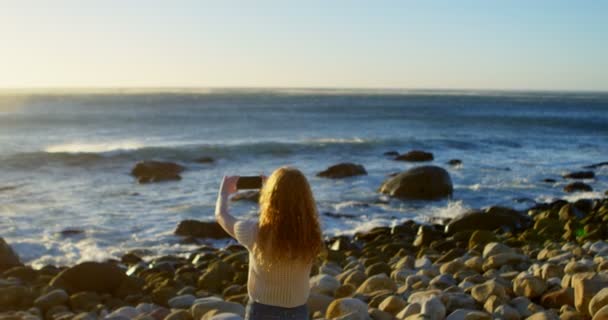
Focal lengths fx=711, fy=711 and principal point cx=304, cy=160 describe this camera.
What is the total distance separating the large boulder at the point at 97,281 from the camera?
8.38 m

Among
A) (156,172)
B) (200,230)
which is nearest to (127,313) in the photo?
(200,230)

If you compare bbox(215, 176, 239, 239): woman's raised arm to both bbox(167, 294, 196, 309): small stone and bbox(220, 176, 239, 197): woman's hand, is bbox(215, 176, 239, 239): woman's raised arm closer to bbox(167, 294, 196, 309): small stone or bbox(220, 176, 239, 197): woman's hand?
bbox(220, 176, 239, 197): woman's hand

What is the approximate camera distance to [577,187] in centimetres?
1911

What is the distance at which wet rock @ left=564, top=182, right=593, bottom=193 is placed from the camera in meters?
19.0

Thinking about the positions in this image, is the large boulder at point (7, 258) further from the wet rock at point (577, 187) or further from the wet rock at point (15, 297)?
the wet rock at point (577, 187)

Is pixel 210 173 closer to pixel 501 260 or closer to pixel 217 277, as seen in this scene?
pixel 217 277

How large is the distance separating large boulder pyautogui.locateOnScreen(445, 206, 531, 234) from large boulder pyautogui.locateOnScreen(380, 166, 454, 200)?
3.88m

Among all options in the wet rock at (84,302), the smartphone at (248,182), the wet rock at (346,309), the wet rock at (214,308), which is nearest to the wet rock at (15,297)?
the wet rock at (84,302)

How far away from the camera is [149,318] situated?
247 inches

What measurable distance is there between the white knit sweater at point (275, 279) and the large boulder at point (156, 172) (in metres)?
16.6

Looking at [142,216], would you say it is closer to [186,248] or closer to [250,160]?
[186,248]

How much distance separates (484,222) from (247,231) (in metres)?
10.0

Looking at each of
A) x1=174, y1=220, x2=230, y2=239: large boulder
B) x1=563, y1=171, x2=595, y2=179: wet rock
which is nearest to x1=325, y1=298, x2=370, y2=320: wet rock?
x1=174, y1=220, x2=230, y2=239: large boulder

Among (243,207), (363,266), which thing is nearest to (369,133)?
(243,207)
